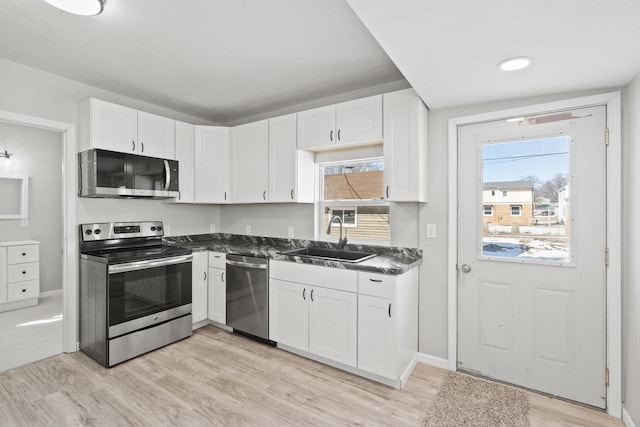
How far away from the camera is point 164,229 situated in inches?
144

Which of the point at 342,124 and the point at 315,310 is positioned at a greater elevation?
the point at 342,124

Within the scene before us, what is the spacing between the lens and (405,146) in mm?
2551

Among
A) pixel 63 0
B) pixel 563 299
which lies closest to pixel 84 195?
pixel 63 0

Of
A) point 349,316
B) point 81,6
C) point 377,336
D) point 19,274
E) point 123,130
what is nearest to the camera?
point 81,6

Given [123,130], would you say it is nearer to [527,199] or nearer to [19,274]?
[19,274]

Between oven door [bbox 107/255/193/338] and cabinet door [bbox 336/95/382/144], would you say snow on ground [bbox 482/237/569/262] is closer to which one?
cabinet door [bbox 336/95/382/144]

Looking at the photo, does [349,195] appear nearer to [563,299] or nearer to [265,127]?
[265,127]

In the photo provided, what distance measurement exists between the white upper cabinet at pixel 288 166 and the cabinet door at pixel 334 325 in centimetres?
107

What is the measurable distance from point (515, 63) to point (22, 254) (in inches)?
233

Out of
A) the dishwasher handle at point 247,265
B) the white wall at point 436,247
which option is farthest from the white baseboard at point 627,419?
the dishwasher handle at point 247,265

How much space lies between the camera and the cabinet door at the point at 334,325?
2463 millimetres

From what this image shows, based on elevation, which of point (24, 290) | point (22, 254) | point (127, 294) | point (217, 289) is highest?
point (22, 254)

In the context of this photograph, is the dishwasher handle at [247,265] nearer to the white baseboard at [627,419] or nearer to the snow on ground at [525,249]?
the snow on ground at [525,249]

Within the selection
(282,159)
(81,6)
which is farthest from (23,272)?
(81,6)
